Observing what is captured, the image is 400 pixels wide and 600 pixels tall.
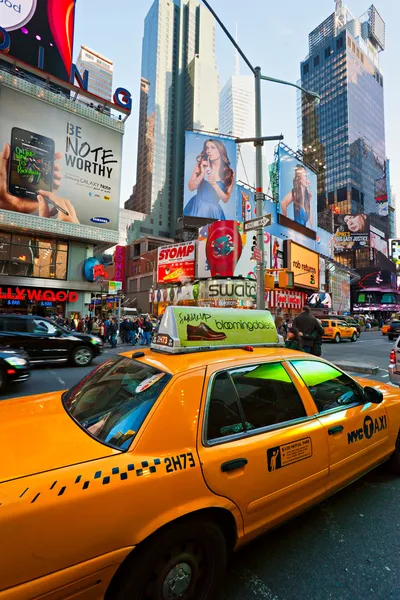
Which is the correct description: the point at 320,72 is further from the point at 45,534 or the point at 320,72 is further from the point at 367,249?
the point at 45,534

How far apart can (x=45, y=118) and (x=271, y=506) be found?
2940 centimetres

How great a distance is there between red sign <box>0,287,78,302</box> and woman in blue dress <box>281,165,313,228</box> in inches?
1411

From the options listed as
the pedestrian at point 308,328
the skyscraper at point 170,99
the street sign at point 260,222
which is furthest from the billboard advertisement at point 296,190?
the skyscraper at point 170,99

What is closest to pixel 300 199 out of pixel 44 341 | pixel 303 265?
pixel 303 265

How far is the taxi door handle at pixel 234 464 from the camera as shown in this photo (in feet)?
6.46

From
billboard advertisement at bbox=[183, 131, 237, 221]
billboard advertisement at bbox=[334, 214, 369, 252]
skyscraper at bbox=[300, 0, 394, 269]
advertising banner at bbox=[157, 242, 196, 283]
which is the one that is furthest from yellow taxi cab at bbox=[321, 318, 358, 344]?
skyscraper at bbox=[300, 0, 394, 269]

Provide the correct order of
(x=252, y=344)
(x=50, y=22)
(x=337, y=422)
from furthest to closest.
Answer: (x=50, y=22)
(x=252, y=344)
(x=337, y=422)

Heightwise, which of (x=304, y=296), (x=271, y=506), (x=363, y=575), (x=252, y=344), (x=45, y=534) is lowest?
(x=363, y=575)

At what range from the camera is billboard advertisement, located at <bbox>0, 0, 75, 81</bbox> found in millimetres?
24641

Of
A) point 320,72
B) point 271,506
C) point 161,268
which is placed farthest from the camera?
point 320,72

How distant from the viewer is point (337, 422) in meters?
2.76

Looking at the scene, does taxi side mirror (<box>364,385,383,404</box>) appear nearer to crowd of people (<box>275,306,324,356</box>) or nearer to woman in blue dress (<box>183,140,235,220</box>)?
crowd of people (<box>275,306,324,356</box>)

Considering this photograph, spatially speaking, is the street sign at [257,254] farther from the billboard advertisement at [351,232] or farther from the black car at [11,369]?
the billboard advertisement at [351,232]

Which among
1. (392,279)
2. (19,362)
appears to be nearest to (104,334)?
(19,362)
